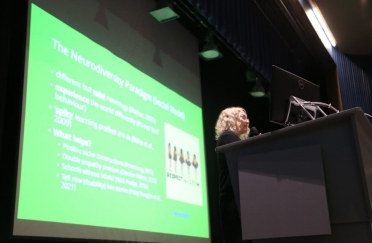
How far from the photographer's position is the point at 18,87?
2.24 meters

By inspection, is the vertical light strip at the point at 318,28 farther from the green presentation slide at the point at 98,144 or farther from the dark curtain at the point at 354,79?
the green presentation slide at the point at 98,144

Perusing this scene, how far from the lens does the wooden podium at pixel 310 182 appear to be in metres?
1.06

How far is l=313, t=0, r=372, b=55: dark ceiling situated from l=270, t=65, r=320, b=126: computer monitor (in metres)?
2.90

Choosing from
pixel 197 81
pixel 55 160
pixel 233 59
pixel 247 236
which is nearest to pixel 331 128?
pixel 247 236

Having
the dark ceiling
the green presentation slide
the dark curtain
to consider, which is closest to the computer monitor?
the green presentation slide

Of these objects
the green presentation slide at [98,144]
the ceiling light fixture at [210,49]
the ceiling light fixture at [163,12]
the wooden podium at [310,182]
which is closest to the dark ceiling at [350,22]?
the ceiling light fixture at [210,49]

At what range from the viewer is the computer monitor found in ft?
4.85

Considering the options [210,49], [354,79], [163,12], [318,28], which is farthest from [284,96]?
[354,79]

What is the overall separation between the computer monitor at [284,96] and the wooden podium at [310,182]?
0.25 m

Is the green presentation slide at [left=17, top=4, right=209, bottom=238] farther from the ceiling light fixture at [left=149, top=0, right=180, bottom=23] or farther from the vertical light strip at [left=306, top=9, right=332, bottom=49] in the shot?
the vertical light strip at [left=306, top=9, right=332, bottom=49]

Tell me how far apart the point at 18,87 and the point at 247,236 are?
1512mm

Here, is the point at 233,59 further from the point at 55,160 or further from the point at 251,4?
the point at 55,160

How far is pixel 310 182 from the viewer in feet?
3.73

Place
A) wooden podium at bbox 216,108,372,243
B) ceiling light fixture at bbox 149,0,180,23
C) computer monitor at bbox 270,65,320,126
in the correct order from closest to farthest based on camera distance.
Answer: wooden podium at bbox 216,108,372,243 < computer monitor at bbox 270,65,320,126 < ceiling light fixture at bbox 149,0,180,23
